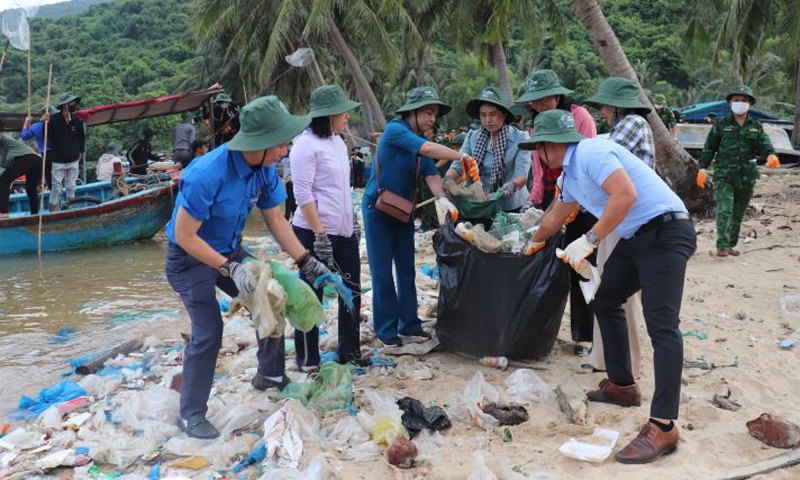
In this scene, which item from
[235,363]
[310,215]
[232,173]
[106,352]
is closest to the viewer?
[232,173]

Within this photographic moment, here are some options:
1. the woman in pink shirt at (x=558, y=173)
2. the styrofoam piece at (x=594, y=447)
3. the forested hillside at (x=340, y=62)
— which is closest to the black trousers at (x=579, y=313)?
the woman in pink shirt at (x=558, y=173)

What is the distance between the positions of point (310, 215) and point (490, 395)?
4.46ft

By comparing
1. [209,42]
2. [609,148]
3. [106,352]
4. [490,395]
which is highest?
[209,42]

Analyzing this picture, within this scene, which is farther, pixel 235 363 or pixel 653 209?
pixel 235 363

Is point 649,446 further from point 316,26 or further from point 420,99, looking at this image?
point 316,26

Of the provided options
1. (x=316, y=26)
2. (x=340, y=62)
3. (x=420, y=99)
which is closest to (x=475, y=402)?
(x=420, y=99)

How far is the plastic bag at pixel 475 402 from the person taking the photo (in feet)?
10.6

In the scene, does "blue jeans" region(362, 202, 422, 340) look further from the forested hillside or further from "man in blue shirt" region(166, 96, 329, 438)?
the forested hillside

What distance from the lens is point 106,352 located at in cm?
491

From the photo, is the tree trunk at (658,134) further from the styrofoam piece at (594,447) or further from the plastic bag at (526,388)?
the styrofoam piece at (594,447)

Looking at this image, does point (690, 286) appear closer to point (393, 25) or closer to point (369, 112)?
point (369, 112)

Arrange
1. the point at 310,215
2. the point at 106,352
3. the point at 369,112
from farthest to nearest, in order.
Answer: the point at 369,112 → the point at 106,352 → the point at 310,215

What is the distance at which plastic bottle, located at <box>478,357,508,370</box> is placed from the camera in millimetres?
3881

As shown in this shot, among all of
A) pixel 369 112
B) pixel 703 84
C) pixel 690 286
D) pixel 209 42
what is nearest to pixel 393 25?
pixel 369 112
